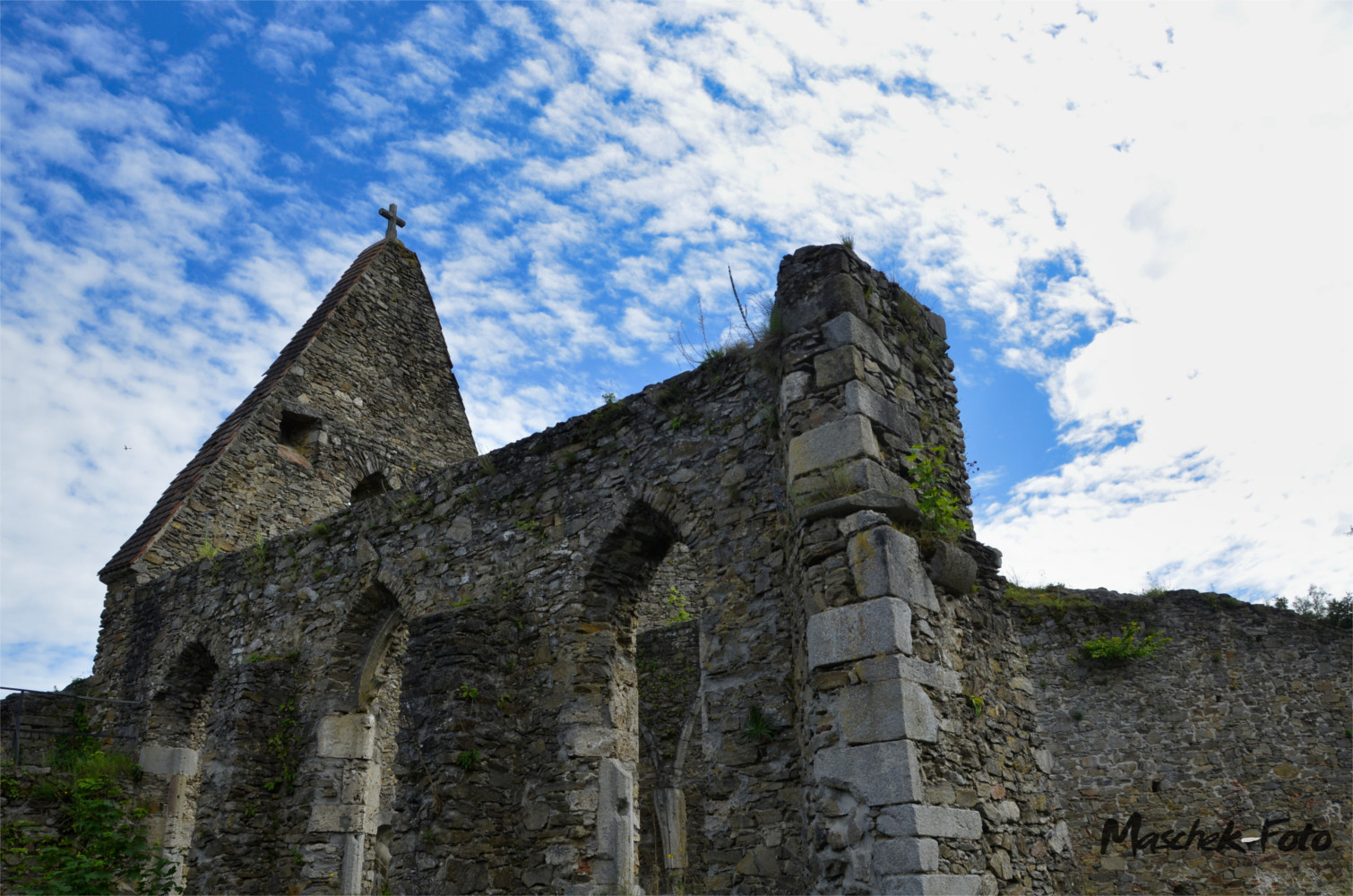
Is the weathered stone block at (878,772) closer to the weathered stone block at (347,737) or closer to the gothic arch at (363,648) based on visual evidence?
the gothic arch at (363,648)

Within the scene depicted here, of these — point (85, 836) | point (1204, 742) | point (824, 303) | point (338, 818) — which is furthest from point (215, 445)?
point (1204, 742)

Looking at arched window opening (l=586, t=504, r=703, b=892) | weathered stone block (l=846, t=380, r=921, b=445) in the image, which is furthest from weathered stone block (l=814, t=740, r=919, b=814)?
arched window opening (l=586, t=504, r=703, b=892)

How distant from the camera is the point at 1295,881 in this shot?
39.8 feet

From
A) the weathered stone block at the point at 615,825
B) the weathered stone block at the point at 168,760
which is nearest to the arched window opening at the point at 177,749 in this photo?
the weathered stone block at the point at 168,760

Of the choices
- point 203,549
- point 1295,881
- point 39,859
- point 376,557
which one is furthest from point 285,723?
point 1295,881

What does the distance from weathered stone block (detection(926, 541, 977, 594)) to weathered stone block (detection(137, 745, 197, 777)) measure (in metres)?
9.93

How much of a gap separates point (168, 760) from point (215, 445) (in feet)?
15.2

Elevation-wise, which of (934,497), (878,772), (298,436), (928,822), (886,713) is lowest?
(928,822)

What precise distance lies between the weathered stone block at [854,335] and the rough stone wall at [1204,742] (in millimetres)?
8391

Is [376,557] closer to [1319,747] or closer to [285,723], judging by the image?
[285,723]

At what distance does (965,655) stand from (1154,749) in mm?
9423

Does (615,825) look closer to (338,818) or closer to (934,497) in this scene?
(934,497)

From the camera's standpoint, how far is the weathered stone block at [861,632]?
536 cm

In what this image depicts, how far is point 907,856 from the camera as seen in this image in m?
4.83
